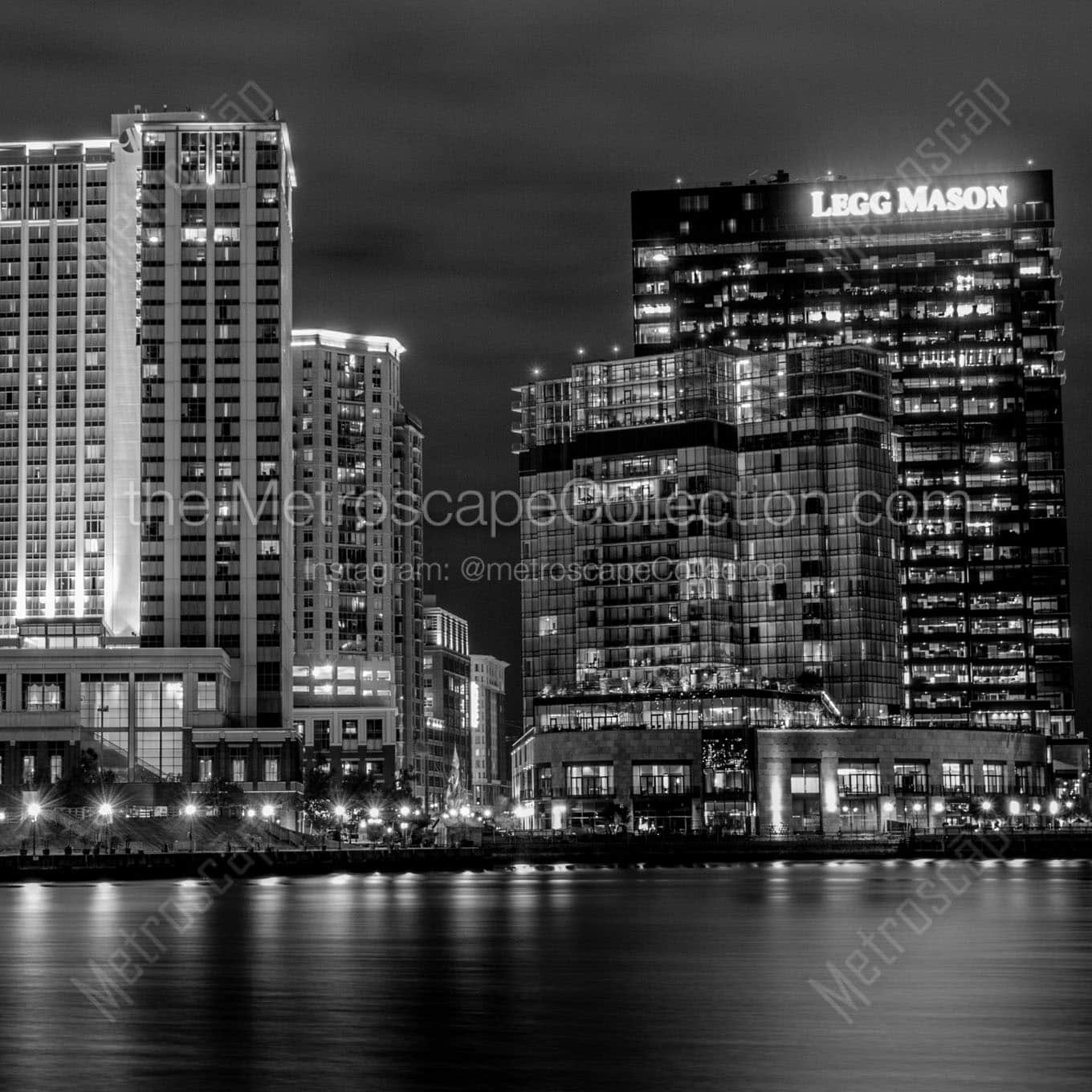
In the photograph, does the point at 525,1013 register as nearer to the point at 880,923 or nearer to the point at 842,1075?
the point at 842,1075

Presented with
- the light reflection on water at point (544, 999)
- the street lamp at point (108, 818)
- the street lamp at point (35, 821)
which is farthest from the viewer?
the street lamp at point (108, 818)

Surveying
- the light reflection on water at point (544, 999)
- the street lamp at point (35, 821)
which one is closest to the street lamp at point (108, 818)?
the street lamp at point (35, 821)

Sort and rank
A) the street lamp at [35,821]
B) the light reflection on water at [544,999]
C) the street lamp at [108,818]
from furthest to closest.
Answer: the street lamp at [108,818] → the street lamp at [35,821] → the light reflection on water at [544,999]

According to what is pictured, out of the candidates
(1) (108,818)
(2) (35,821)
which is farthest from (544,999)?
(1) (108,818)

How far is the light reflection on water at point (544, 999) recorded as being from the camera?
48.5m

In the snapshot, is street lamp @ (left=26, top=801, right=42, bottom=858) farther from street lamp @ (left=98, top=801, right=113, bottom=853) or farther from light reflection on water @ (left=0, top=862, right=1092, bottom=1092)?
light reflection on water @ (left=0, top=862, right=1092, bottom=1092)

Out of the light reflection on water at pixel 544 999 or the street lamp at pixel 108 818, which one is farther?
the street lamp at pixel 108 818

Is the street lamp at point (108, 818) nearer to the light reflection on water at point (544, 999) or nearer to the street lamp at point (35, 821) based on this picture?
the street lamp at point (35, 821)

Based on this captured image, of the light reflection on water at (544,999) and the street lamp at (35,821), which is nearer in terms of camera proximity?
the light reflection on water at (544,999)

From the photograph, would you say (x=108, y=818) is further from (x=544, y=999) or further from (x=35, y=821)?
(x=544, y=999)

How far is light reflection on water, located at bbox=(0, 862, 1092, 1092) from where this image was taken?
48.5 metres

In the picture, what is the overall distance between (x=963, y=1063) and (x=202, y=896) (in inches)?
3642

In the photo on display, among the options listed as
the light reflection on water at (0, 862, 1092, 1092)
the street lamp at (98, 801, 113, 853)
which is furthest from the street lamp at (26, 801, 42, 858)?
the light reflection on water at (0, 862, 1092, 1092)

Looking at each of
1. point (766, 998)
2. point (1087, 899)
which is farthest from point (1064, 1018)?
point (1087, 899)
